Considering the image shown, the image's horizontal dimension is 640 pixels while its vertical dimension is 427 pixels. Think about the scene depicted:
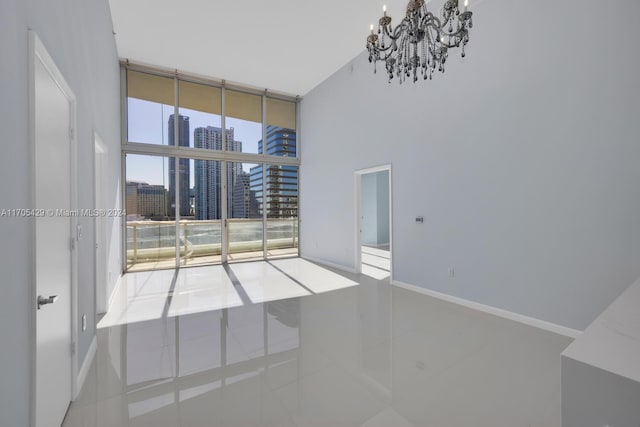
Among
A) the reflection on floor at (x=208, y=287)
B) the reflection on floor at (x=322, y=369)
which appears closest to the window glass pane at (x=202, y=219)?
the reflection on floor at (x=208, y=287)

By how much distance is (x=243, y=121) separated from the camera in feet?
22.4

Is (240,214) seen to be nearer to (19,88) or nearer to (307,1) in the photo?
(307,1)

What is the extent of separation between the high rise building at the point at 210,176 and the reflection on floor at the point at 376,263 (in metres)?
3.47

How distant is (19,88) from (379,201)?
8.80 meters

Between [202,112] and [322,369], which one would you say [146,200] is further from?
[322,369]

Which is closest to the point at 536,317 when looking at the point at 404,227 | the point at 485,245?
the point at 485,245

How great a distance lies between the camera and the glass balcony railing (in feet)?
19.4

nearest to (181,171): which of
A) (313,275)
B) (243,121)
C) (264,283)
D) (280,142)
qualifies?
(243,121)

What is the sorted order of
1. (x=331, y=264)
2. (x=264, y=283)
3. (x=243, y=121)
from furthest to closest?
1. (x=243, y=121)
2. (x=331, y=264)
3. (x=264, y=283)

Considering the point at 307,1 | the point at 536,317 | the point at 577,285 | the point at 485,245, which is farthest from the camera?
the point at 307,1

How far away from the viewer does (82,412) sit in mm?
1822

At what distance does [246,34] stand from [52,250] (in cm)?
443

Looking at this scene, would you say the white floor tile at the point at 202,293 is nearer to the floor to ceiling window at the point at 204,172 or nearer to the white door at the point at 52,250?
the floor to ceiling window at the point at 204,172

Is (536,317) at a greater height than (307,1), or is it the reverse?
(307,1)
